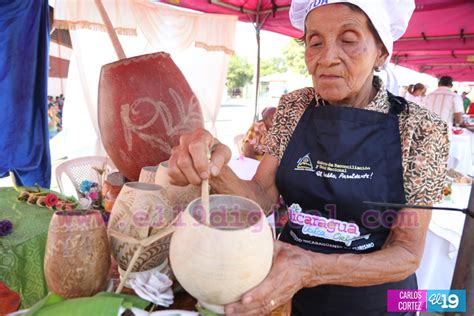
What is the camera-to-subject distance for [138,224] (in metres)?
0.67

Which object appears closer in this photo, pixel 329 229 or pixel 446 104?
pixel 329 229

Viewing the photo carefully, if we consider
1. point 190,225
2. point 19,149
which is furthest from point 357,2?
point 19,149

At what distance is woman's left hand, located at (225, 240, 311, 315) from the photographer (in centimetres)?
59

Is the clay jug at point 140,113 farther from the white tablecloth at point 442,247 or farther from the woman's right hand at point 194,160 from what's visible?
the white tablecloth at point 442,247

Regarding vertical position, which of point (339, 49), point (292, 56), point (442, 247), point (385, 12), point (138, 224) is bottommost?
point (442, 247)

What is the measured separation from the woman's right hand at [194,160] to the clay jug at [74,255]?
198mm

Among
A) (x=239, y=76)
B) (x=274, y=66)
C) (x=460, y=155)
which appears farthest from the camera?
(x=274, y=66)

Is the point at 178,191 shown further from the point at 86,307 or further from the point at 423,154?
the point at 423,154

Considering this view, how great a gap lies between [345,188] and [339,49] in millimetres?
387

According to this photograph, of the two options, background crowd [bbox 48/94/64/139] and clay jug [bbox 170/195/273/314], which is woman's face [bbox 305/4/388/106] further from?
background crowd [bbox 48/94/64/139]

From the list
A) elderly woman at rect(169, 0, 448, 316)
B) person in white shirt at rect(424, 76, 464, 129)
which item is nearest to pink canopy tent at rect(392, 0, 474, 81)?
person in white shirt at rect(424, 76, 464, 129)

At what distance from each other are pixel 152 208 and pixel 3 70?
285cm

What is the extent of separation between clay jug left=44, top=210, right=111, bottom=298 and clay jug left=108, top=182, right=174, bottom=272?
46 millimetres

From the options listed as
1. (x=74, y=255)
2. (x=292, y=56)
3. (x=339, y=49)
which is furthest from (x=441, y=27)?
(x=292, y=56)
